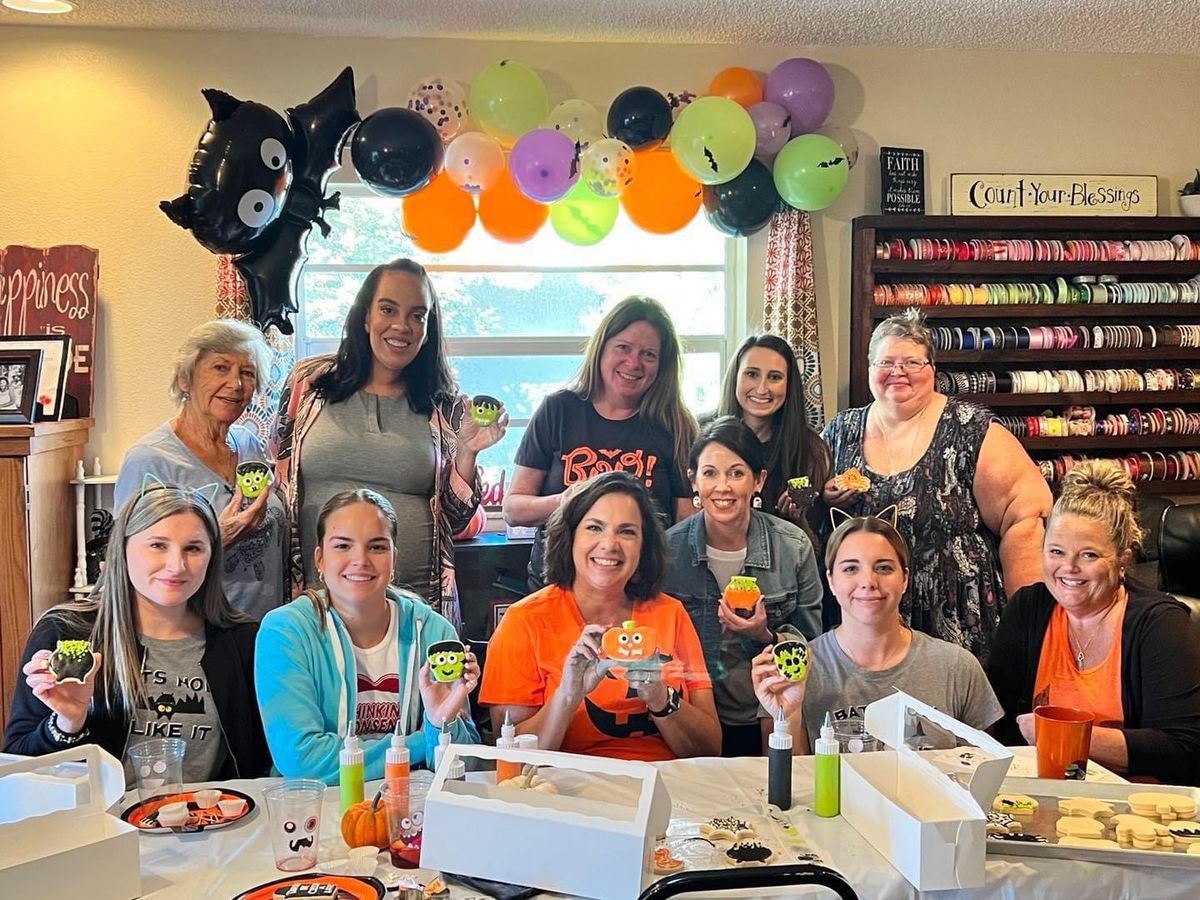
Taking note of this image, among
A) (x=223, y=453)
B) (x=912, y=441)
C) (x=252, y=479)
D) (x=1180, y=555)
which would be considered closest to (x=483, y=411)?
(x=252, y=479)

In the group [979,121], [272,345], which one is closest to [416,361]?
[272,345]

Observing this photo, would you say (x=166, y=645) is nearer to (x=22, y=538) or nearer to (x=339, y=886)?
(x=339, y=886)

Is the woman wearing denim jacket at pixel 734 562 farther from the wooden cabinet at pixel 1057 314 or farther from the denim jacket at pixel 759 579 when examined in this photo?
the wooden cabinet at pixel 1057 314

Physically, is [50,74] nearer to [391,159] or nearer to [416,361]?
[391,159]

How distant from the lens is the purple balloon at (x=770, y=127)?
383 centimetres

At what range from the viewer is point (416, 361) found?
2.83m

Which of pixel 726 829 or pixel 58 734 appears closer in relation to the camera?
pixel 726 829

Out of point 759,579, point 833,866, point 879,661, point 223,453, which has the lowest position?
point 833,866

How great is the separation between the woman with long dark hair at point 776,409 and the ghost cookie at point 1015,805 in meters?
1.06

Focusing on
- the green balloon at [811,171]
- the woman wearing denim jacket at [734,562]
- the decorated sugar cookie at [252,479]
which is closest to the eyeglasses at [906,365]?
the woman wearing denim jacket at [734,562]

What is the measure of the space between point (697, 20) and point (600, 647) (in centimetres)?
243

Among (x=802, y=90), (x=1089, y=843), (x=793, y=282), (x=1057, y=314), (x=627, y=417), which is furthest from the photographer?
(x=1057, y=314)

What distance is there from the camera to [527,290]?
13.8 feet

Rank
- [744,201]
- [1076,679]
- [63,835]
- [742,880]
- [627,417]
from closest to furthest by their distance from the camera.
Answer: [742,880], [63,835], [1076,679], [627,417], [744,201]
